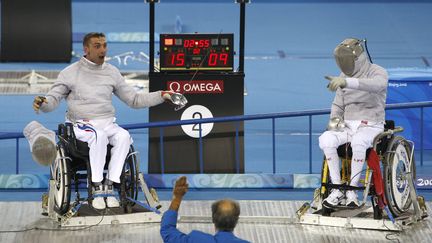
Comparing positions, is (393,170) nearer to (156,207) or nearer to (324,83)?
(156,207)

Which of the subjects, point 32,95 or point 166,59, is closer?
point 166,59

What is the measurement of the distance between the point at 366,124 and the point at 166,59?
251 cm

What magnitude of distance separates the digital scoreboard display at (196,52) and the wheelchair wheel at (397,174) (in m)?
2.37

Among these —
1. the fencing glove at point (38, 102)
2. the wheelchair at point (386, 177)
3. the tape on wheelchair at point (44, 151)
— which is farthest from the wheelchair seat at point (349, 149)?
the fencing glove at point (38, 102)

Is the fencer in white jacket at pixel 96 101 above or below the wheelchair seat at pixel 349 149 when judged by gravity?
above

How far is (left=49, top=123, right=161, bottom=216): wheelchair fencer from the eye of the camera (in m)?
9.83

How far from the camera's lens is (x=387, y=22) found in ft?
76.1

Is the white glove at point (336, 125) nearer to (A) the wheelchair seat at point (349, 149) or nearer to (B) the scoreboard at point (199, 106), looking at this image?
(A) the wheelchair seat at point (349, 149)

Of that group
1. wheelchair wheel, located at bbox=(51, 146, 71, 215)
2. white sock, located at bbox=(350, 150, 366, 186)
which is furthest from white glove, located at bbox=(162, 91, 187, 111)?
white sock, located at bbox=(350, 150, 366, 186)

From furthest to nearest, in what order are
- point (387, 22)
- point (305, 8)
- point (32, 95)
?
point (305, 8), point (387, 22), point (32, 95)

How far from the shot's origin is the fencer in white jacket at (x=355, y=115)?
9820 mm

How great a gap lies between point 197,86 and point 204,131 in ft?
1.51

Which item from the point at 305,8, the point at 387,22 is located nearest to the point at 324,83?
the point at 387,22

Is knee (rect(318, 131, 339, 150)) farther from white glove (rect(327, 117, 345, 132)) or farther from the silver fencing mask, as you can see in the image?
the silver fencing mask
